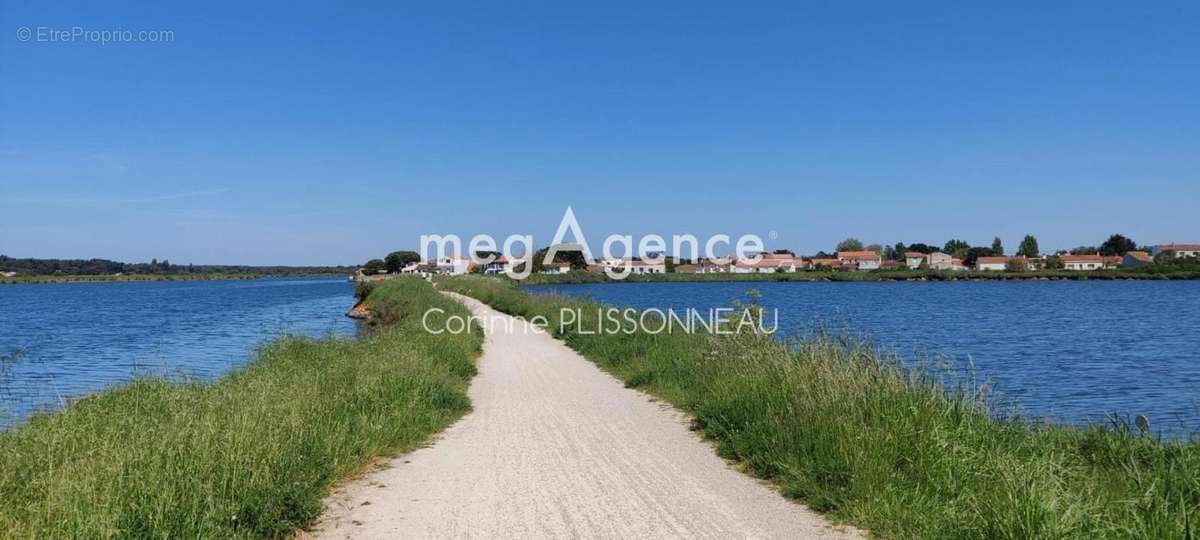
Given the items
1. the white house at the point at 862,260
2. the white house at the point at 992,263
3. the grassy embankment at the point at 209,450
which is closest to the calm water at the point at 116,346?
the grassy embankment at the point at 209,450

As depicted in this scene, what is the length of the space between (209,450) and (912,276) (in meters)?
139

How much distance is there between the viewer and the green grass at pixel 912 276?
116188 millimetres

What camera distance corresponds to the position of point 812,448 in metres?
7.79

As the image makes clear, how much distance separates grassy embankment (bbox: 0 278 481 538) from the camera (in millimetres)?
5203

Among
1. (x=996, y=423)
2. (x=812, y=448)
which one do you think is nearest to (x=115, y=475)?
(x=812, y=448)

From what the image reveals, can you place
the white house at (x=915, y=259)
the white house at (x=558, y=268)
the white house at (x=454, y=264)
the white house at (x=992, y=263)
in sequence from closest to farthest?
1. the white house at (x=454, y=264)
2. the white house at (x=558, y=268)
3. the white house at (x=992, y=263)
4. the white house at (x=915, y=259)

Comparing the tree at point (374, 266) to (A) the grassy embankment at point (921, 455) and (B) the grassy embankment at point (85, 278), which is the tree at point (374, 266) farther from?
(A) the grassy embankment at point (921, 455)

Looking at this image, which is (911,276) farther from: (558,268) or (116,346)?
(116,346)

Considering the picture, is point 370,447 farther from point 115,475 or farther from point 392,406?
point 115,475

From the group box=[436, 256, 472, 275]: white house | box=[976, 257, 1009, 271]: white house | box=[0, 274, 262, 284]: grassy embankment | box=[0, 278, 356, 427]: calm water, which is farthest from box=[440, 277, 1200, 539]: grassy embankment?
box=[0, 274, 262, 284]: grassy embankment

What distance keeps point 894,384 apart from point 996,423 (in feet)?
4.15

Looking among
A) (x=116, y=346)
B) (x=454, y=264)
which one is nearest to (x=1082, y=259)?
(x=454, y=264)

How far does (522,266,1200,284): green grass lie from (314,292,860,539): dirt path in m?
99.8

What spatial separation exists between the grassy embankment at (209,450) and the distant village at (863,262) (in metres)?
85.7
